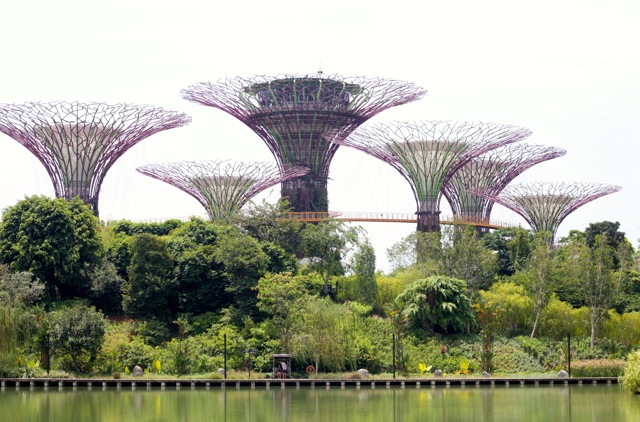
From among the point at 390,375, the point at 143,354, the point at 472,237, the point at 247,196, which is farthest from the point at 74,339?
the point at 247,196

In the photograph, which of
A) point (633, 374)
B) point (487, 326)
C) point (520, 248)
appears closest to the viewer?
point (633, 374)

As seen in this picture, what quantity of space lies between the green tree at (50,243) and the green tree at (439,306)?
1733cm

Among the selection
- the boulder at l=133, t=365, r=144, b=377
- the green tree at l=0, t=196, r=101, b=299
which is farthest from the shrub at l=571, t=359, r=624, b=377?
the green tree at l=0, t=196, r=101, b=299

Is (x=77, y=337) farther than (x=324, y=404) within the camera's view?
Yes

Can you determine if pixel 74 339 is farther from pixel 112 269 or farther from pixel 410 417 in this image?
pixel 410 417

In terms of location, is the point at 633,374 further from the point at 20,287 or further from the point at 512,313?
the point at 20,287

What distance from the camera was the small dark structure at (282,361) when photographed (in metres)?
47.2

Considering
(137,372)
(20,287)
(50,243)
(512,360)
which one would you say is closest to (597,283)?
(512,360)

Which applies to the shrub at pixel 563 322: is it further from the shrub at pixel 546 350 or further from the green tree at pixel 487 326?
the green tree at pixel 487 326

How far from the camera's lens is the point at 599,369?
48.1m

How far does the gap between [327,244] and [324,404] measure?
2076 cm

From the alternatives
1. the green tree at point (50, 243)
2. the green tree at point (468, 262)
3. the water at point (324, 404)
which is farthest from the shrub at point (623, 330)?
the green tree at point (50, 243)

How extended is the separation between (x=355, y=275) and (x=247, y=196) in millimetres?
17110

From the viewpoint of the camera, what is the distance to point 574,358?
167 ft
